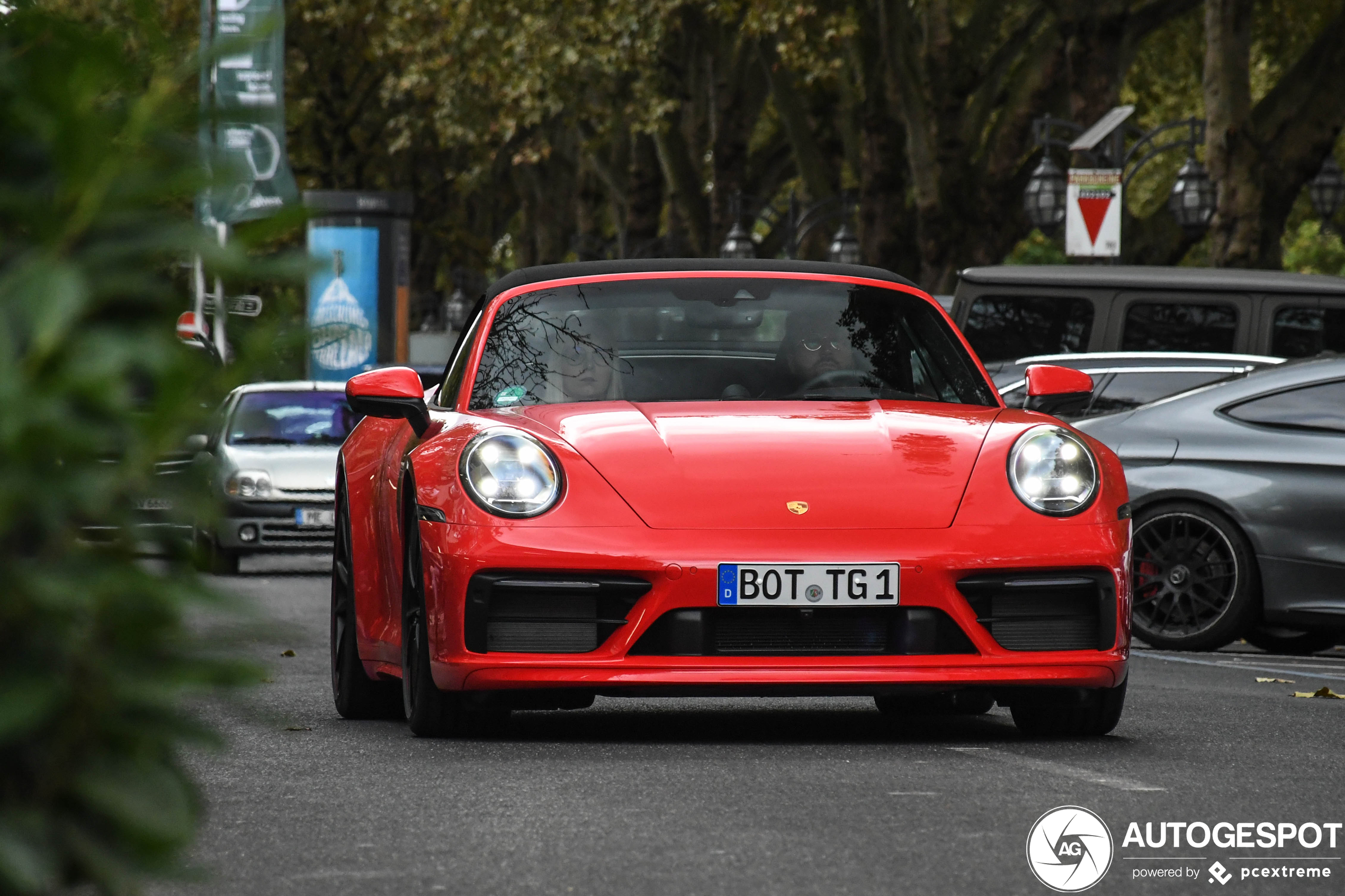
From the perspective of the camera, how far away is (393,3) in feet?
116

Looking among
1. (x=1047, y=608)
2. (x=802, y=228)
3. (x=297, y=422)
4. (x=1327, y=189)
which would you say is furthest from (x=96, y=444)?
(x=802, y=228)

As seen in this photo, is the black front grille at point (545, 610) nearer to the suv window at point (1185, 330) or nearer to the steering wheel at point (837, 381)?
the steering wheel at point (837, 381)

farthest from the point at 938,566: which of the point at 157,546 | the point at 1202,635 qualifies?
the point at 1202,635

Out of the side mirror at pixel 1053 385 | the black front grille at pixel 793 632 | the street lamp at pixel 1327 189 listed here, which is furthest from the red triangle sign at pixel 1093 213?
the black front grille at pixel 793 632

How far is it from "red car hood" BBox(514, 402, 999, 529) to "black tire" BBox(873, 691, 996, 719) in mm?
1136

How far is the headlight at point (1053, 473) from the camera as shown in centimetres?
657

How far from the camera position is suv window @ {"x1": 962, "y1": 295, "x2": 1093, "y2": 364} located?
16.3m

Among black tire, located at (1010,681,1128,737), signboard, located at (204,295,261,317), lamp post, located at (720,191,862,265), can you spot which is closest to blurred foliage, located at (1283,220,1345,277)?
lamp post, located at (720,191,862,265)

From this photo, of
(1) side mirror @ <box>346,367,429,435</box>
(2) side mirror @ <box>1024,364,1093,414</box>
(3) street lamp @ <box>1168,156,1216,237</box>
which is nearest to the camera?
(1) side mirror @ <box>346,367,429,435</box>

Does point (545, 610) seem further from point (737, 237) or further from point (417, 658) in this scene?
point (737, 237)

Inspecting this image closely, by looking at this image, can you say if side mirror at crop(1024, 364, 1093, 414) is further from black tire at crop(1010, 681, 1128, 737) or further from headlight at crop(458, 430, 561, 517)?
headlight at crop(458, 430, 561, 517)

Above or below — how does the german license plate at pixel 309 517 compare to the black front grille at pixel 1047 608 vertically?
below

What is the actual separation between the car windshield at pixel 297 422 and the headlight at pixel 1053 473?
12666mm

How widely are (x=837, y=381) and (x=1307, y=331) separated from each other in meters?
9.33
